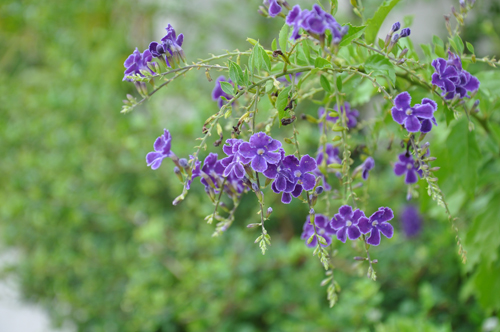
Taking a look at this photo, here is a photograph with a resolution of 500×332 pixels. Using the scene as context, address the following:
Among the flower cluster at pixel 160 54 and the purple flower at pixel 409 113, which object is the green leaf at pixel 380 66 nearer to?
the purple flower at pixel 409 113

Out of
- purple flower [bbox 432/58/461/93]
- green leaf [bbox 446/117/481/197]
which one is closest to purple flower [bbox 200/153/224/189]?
purple flower [bbox 432/58/461/93]

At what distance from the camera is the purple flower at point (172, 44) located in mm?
735

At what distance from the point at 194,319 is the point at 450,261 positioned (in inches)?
43.9

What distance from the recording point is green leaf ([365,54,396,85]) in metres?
0.71

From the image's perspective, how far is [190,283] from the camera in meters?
1.94

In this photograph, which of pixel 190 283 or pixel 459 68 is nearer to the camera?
pixel 459 68

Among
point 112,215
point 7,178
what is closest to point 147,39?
point 7,178

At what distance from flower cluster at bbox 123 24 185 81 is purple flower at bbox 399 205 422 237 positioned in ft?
4.95

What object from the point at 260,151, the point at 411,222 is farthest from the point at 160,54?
the point at 411,222

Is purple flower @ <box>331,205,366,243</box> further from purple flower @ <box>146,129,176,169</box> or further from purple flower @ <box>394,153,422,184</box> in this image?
purple flower @ <box>146,129,176,169</box>

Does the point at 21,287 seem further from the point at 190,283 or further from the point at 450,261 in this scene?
the point at 450,261

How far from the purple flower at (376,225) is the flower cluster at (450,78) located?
22 cm

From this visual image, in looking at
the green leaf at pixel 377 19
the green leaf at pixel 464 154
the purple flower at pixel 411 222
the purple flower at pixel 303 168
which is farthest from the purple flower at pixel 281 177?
the purple flower at pixel 411 222

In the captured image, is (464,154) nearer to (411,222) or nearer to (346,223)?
(346,223)
